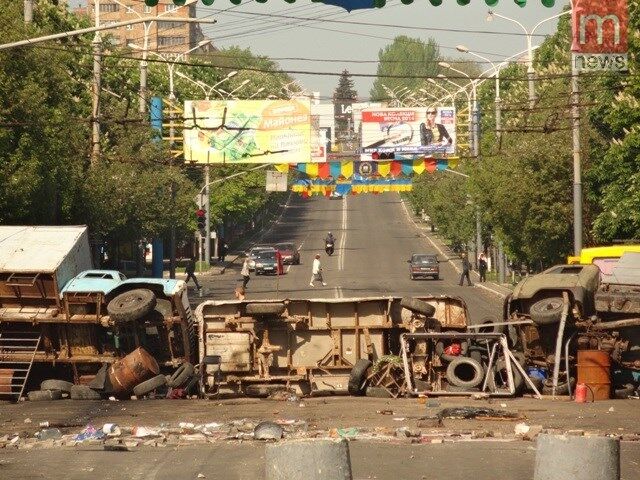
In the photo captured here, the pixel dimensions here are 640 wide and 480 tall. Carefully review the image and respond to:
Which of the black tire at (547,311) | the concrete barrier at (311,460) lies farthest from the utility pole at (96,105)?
the concrete barrier at (311,460)

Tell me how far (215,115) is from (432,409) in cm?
4003

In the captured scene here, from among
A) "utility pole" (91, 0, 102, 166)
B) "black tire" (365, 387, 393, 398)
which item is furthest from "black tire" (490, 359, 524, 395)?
"utility pole" (91, 0, 102, 166)

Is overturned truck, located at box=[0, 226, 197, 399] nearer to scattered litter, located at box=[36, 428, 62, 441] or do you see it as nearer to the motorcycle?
scattered litter, located at box=[36, 428, 62, 441]

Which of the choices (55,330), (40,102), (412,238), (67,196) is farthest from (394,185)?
(55,330)

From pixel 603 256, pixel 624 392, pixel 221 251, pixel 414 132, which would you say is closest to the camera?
pixel 624 392

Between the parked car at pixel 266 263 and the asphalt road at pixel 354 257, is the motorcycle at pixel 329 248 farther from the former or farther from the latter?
the parked car at pixel 266 263

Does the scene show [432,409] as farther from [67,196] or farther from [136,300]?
[67,196]

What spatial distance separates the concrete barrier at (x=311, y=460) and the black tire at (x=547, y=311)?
1464 centimetres

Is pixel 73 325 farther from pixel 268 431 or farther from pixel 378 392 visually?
pixel 268 431

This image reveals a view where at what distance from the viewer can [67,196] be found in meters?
47.0

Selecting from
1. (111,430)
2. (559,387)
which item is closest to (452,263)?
(559,387)

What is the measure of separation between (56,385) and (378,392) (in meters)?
5.98

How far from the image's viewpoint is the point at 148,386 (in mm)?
26297

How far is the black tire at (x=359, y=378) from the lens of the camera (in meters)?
25.7
